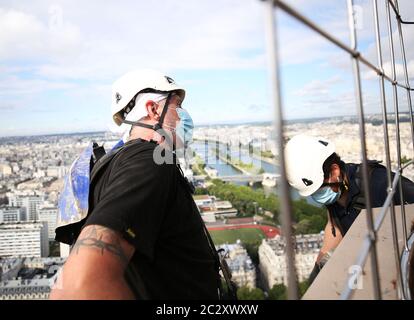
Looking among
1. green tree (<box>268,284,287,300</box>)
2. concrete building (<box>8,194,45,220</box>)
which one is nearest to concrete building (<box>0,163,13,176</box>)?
concrete building (<box>8,194,45,220</box>)

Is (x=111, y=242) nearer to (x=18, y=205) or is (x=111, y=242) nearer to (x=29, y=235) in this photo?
(x=29, y=235)

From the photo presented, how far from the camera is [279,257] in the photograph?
4.69 meters

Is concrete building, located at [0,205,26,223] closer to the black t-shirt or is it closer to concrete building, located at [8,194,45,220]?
concrete building, located at [8,194,45,220]

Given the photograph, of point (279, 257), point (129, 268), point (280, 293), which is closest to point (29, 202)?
point (279, 257)

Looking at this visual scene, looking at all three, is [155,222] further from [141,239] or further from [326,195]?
[326,195]

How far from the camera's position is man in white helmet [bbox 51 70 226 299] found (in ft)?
3.12

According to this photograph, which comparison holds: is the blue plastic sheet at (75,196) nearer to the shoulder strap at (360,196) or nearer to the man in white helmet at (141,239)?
the man in white helmet at (141,239)

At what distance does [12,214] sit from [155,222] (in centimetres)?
1349

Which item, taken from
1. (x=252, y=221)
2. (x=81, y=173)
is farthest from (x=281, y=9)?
(x=252, y=221)

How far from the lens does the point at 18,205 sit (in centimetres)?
1285

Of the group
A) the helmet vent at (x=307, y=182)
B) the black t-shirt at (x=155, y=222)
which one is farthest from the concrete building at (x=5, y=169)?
the black t-shirt at (x=155, y=222)

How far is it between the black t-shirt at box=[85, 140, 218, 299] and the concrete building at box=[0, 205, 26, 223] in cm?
1296

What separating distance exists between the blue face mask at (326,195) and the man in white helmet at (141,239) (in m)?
1.67
